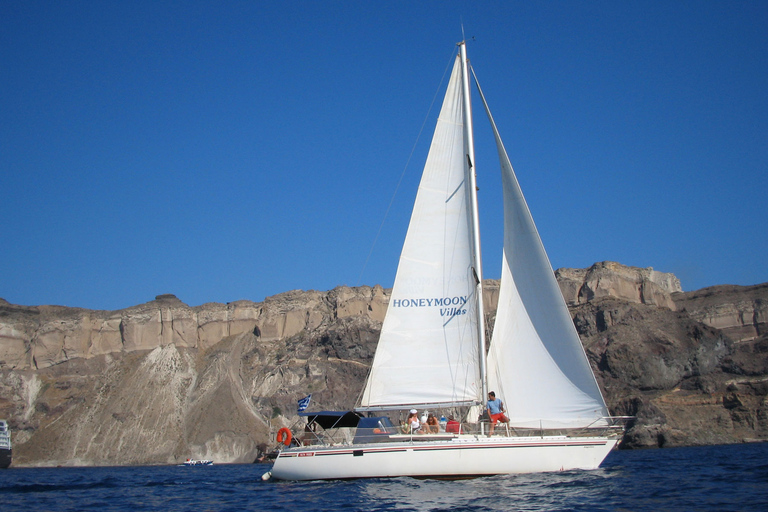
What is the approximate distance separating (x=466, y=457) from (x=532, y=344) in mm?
4217

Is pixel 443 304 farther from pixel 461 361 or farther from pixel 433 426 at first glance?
pixel 433 426

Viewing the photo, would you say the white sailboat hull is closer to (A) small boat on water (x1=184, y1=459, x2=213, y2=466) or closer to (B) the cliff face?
(B) the cliff face

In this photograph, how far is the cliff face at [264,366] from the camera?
77750mm

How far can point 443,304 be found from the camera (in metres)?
22.0

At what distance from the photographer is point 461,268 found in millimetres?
22141

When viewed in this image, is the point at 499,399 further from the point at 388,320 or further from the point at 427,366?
the point at 388,320

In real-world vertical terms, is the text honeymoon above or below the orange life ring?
above

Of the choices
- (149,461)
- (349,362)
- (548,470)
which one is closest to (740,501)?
(548,470)

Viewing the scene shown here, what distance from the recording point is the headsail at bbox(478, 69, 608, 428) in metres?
20.7

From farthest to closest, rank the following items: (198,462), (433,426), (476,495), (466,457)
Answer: (198,462) → (433,426) → (466,457) → (476,495)

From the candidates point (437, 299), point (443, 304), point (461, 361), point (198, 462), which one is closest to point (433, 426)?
point (461, 361)

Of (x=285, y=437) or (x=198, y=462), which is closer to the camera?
(x=285, y=437)

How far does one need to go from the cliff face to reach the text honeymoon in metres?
52.9

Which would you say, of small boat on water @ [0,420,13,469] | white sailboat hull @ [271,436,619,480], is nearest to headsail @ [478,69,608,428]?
white sailboat hull @ [271,436,619,480]
